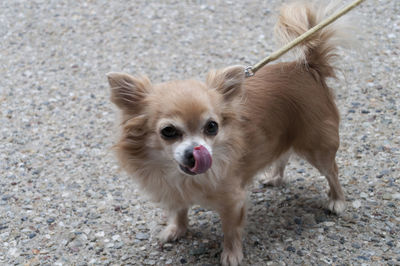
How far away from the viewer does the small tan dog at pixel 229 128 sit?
2.52 m

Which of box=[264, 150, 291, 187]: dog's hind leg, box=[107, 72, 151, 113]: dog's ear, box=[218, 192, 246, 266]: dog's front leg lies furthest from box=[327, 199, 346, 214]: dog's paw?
box=[107, 72, 151, 113]: dog's ear

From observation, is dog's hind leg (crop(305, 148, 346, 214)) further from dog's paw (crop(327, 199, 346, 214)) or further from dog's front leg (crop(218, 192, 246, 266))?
dog's front leg (crop(218, 192, 246, 266))

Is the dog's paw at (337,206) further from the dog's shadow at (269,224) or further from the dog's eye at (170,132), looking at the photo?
the dog's eye at (170,132)

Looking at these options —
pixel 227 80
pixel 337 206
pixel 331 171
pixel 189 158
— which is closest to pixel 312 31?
pixel 227 80

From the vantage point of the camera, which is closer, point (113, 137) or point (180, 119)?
point (180, 119)

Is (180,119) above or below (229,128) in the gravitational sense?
above

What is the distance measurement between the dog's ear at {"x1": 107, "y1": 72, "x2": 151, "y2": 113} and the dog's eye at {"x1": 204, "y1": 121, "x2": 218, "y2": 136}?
1.37 ft

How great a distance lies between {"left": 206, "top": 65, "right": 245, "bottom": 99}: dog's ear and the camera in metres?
2.72

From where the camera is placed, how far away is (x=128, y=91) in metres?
2.66

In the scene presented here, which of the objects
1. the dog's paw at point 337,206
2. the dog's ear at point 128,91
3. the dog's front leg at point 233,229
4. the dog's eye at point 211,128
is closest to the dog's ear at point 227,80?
the dog's eye at point 211,128

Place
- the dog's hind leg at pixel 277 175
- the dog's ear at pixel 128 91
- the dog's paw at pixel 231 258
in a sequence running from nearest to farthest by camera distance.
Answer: the dog's ear at pixel 128 91, the dog's paw at pixel 231 258, the dog's hind leg at pixel 277 175

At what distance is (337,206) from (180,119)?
1507 mm

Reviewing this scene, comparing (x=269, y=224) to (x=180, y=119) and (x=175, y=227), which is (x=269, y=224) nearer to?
(x=175, y=227)

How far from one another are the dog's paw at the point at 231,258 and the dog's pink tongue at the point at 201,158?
2.76 ft
